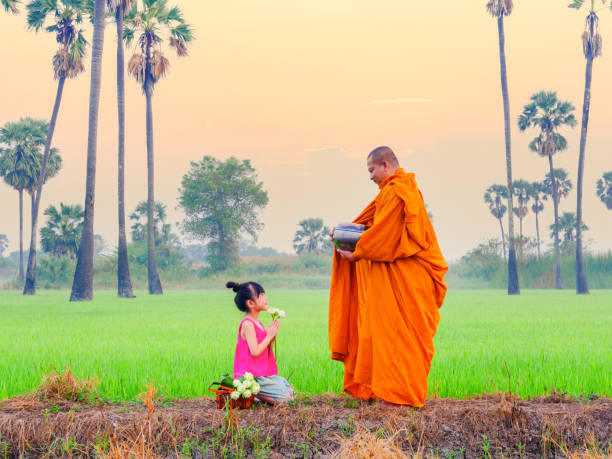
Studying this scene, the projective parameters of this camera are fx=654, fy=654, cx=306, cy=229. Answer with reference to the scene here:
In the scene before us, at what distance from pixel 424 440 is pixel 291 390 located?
4.69 ft

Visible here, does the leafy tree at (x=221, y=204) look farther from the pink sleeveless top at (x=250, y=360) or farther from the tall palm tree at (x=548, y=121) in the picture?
the pink sleeveless top at (x=250, y=360)

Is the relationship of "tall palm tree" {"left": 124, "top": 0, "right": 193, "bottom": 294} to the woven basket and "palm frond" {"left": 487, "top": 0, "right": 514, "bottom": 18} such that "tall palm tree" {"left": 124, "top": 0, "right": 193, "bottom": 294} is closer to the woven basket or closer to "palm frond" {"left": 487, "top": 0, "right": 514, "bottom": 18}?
"palm frond" {"left": 487, "top": 0, "right": 514, "bottom": 18}

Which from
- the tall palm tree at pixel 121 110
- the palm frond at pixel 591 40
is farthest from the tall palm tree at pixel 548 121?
the tall palm tree at pixel 121 110

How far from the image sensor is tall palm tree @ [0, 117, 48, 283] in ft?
192

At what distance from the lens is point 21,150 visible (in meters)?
59.1

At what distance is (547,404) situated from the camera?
6.78 meters

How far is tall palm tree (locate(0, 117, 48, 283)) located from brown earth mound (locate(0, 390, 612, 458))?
56.9 meters

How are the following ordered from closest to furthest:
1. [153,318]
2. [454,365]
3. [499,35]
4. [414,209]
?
[414,209] → [454,365] → [153,318] → [499,35]

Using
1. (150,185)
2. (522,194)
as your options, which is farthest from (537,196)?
(150,185)

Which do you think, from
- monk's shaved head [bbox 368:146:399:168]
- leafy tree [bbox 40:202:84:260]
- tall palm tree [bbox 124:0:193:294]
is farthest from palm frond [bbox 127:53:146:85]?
monk's shaved head [bbox 368:146:399:168]

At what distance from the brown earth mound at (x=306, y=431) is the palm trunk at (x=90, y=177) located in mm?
25244

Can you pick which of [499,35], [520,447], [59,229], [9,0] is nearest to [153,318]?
[520,447]

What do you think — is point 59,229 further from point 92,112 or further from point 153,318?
point 153,318

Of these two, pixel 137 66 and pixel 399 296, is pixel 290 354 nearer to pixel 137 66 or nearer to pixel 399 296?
pixel 399 296
